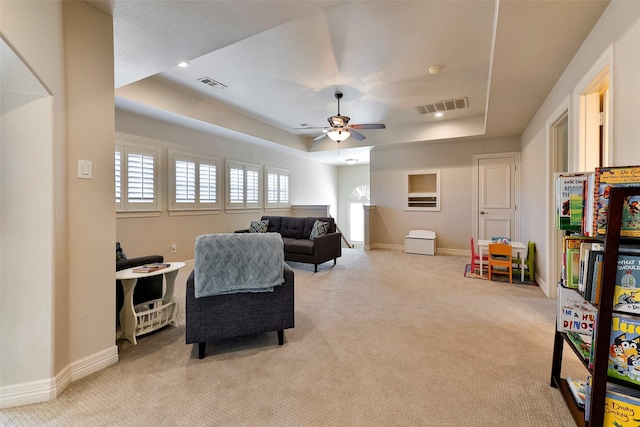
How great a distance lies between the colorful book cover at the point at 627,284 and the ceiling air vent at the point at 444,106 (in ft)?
14.1

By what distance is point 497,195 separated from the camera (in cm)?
588

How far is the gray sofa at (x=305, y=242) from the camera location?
15.4ft

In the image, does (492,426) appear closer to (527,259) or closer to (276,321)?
(276,321)

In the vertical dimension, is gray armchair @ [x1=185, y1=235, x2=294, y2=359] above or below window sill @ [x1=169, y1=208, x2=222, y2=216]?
below

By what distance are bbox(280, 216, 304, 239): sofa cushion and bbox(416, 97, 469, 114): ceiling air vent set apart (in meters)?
3.07

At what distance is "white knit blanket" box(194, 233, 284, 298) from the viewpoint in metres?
2.03

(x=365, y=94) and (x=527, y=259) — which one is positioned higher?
(x=365, y=94)

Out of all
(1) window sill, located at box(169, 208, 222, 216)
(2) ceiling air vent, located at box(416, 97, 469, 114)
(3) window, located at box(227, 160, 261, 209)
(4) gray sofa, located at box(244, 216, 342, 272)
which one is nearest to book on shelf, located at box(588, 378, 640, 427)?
(4) gray sofa, located at box(244, 216, 342, 272)

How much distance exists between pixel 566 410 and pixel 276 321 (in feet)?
5.98

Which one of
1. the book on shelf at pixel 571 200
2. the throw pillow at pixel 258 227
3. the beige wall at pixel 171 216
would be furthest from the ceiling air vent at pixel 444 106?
the book on shelf at pixel 571 200

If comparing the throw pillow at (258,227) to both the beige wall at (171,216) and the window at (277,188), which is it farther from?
the window at (277,188)

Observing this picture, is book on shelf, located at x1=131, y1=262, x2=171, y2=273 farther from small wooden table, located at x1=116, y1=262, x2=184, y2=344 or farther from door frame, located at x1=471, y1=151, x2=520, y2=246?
door frame, located at x1=471, y1=151, x2=520, y2=246

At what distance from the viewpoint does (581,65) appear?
238 centimetres

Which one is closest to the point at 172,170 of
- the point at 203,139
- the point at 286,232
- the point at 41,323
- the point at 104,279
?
the point at 203,139
